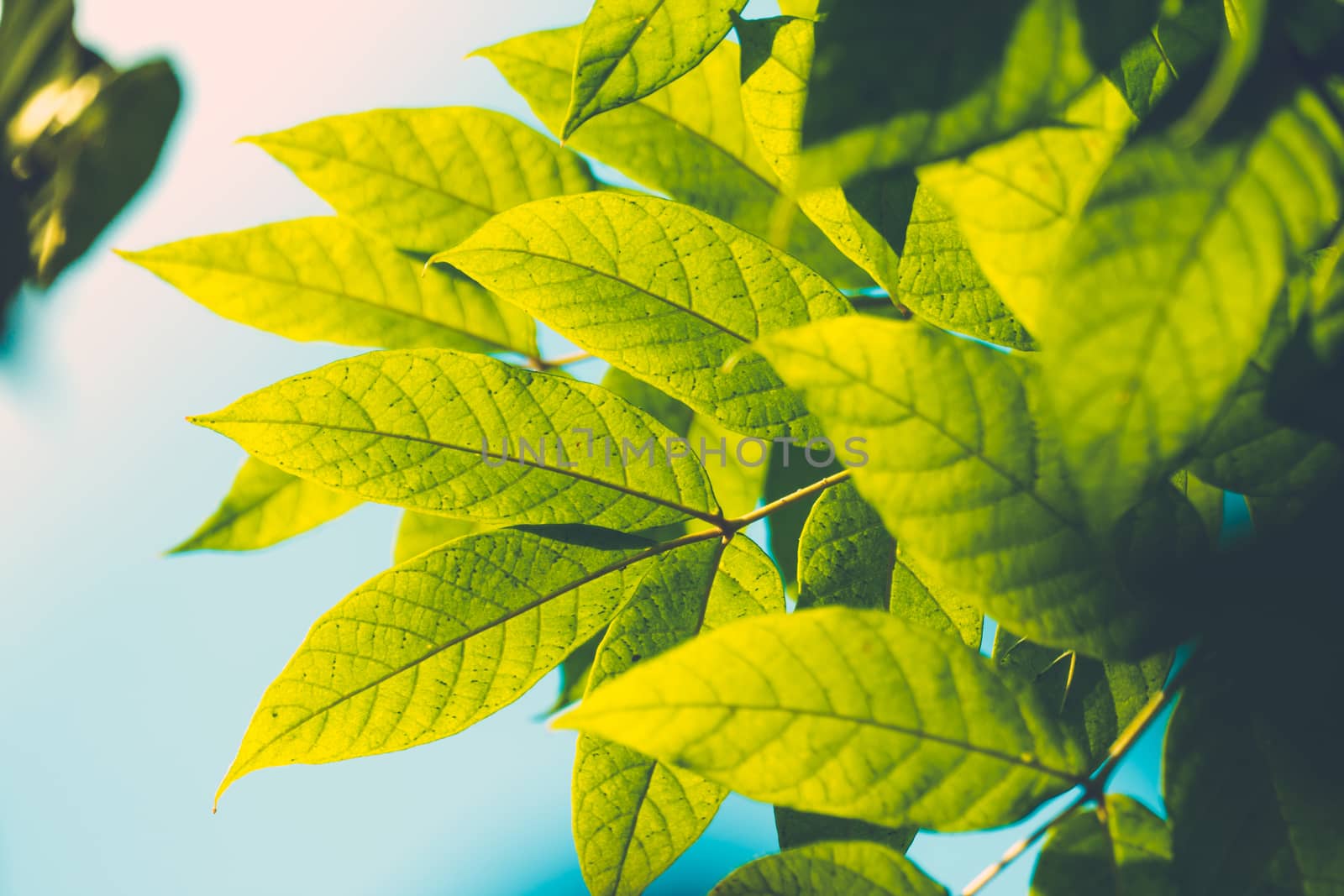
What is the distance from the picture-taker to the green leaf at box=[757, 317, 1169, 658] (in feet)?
0.76

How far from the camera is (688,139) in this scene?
0.46 m

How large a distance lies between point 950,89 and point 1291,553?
0.17 m

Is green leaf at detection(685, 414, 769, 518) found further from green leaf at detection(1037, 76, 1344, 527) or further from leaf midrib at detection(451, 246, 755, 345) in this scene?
green leaf at detection(1037, 76, 1344, 527)

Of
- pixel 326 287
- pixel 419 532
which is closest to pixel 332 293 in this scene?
pixel 326 287

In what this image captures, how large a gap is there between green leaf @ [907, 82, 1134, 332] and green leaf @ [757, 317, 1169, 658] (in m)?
0.02

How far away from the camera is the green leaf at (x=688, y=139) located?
17.5 inches

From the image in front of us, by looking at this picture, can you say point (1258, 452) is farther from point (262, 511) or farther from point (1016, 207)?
point (262, 511)

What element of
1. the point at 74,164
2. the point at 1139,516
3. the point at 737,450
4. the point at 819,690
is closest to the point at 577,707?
the point at 819,690

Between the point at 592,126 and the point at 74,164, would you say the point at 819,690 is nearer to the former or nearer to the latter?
the point at 592,126

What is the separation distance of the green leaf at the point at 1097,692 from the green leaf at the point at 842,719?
0.34 feet

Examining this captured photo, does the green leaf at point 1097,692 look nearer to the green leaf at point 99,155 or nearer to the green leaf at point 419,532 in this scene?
the green leaf at point 419,532

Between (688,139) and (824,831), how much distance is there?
33 centimetres

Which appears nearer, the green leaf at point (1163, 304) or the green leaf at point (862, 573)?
the green leaf at point (1163, 304)

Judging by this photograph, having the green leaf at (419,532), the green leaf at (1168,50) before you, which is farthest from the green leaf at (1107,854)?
the green leaf at (419,532)
